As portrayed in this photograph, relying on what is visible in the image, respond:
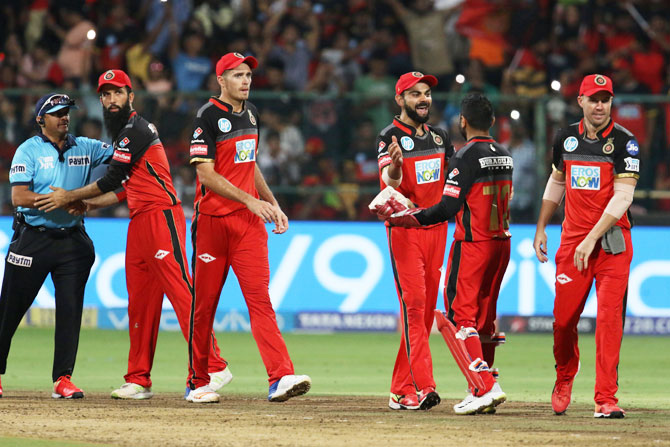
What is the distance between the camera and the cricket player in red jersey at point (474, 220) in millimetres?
8984

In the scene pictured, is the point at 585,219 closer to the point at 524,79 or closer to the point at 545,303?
the point at 545,303

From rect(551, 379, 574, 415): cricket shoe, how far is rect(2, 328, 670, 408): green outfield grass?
0.87 meters

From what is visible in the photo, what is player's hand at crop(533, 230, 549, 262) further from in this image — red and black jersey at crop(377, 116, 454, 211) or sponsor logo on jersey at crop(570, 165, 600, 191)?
red and black jersey at crop(377, 116, 454, 211)

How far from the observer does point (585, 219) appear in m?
8.96

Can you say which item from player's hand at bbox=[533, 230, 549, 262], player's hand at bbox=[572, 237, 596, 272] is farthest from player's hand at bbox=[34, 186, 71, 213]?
player's hand at bbox=[572, 237, 596, 272]

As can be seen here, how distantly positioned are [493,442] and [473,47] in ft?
43.6

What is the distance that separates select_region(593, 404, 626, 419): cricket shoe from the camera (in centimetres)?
864

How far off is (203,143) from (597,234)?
3163 mm

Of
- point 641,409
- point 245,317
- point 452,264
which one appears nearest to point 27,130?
point 245,317

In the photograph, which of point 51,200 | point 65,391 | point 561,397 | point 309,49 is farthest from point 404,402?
point 309,49

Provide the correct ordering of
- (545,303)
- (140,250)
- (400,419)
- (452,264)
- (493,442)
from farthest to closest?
(545,303)
(140,250)
(452,264)
(400,419)
(493,442)

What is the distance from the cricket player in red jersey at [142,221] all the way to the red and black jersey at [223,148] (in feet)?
1.49

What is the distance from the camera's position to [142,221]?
9.87m

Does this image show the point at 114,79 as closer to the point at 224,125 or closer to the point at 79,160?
the point at 79,160
